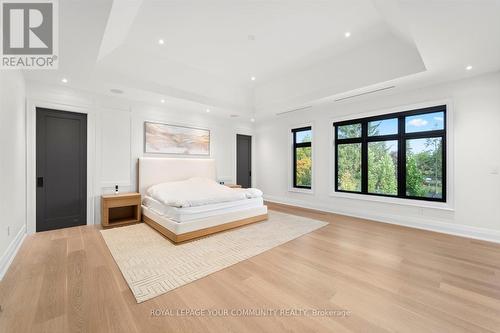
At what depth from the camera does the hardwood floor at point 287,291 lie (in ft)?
5.23

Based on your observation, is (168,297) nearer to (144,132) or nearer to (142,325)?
Result: (142,325)

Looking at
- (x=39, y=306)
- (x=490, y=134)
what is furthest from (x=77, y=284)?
(x=490, y=134)

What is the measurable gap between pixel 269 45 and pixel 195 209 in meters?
3.24

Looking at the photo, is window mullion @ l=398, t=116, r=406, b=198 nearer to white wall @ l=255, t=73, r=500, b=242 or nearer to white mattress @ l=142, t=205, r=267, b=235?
white wall @ l=255, t=73, r=500, b=242

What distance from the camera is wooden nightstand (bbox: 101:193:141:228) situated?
3.93 m

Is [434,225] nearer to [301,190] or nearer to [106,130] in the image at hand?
[301,190]

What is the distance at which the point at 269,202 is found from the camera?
6.71 metres

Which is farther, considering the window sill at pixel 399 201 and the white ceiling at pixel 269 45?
the window sill at pixel 399 201

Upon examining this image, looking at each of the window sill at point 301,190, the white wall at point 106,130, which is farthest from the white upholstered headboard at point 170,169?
the window sill at point 301,190

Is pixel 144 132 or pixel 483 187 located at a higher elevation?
pixel 144 132

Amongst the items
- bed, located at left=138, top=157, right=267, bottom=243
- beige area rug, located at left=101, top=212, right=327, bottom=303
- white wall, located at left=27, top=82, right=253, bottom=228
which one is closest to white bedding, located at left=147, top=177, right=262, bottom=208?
bed, located at left=138, top=157, right=267, bottom=243

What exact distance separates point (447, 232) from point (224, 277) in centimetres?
408

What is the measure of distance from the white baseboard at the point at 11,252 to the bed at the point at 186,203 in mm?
1726

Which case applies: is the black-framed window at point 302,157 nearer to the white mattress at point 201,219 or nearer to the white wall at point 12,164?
the white mattress at point 201,219
